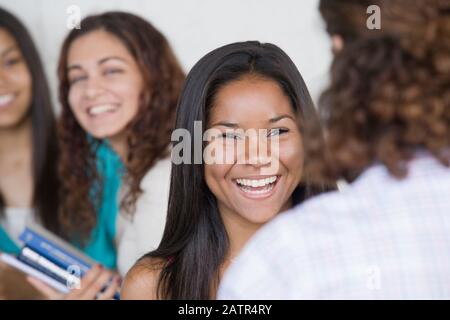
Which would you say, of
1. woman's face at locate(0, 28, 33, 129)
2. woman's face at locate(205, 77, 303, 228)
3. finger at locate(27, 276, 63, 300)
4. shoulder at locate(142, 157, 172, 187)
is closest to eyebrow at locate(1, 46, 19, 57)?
woman's face at locate(0, 28, 33, 129)

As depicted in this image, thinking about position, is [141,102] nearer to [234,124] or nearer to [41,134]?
[41,134]

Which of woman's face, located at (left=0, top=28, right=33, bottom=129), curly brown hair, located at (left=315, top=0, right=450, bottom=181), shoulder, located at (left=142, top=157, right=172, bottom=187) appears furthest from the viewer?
woman's face, located at (left=0, top=28, right=33, bottom=129)

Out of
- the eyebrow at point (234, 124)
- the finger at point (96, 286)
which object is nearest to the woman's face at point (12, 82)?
the finger at point (96, 286)

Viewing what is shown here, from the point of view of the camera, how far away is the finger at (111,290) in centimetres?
190

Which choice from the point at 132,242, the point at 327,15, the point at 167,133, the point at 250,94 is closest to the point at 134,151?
the point at 167,133

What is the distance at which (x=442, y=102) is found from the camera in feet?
3.62

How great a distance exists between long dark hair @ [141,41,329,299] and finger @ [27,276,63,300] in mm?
367

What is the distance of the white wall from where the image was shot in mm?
1904

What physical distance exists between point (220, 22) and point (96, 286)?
82cm

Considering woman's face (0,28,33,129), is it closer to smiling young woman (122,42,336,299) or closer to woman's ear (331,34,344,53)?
smiling young woman (122,42,336,299)

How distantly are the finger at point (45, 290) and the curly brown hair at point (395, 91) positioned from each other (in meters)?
1.06

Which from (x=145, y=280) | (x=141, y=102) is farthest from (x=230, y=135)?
(x=141, y=102)

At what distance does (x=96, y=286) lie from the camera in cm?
194
